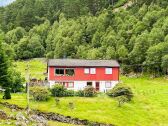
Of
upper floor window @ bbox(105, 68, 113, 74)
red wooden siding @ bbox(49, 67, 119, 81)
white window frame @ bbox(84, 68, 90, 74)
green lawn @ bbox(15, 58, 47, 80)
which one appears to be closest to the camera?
red wooden siding @ bbox(49, 67, 119, 81)

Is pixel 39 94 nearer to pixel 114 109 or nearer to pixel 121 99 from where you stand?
pixel 114 109

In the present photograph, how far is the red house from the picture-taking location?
10569cm

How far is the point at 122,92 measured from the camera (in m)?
92.6

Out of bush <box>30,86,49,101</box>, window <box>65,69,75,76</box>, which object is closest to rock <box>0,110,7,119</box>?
bush <box>30,86,49,101</box>

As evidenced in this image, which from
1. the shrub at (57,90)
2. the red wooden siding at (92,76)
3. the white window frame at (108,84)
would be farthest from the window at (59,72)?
the shrub at (57,90)

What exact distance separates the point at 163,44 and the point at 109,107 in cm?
6082

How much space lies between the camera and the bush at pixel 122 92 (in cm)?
9246

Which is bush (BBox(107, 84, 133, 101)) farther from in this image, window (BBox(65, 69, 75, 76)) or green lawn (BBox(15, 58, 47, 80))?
green lawn (BBox(15, 58, 47, 80))

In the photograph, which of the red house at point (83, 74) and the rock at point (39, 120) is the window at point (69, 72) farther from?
the rock at point (39, 120)

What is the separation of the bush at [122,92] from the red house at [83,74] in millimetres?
11194

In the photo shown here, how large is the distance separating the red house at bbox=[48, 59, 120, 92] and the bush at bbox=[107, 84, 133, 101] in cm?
Answer: 1119

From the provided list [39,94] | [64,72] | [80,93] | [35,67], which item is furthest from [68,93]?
[35,67]

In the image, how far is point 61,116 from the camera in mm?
77812

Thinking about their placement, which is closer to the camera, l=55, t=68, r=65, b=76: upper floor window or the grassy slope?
the grassy slope
